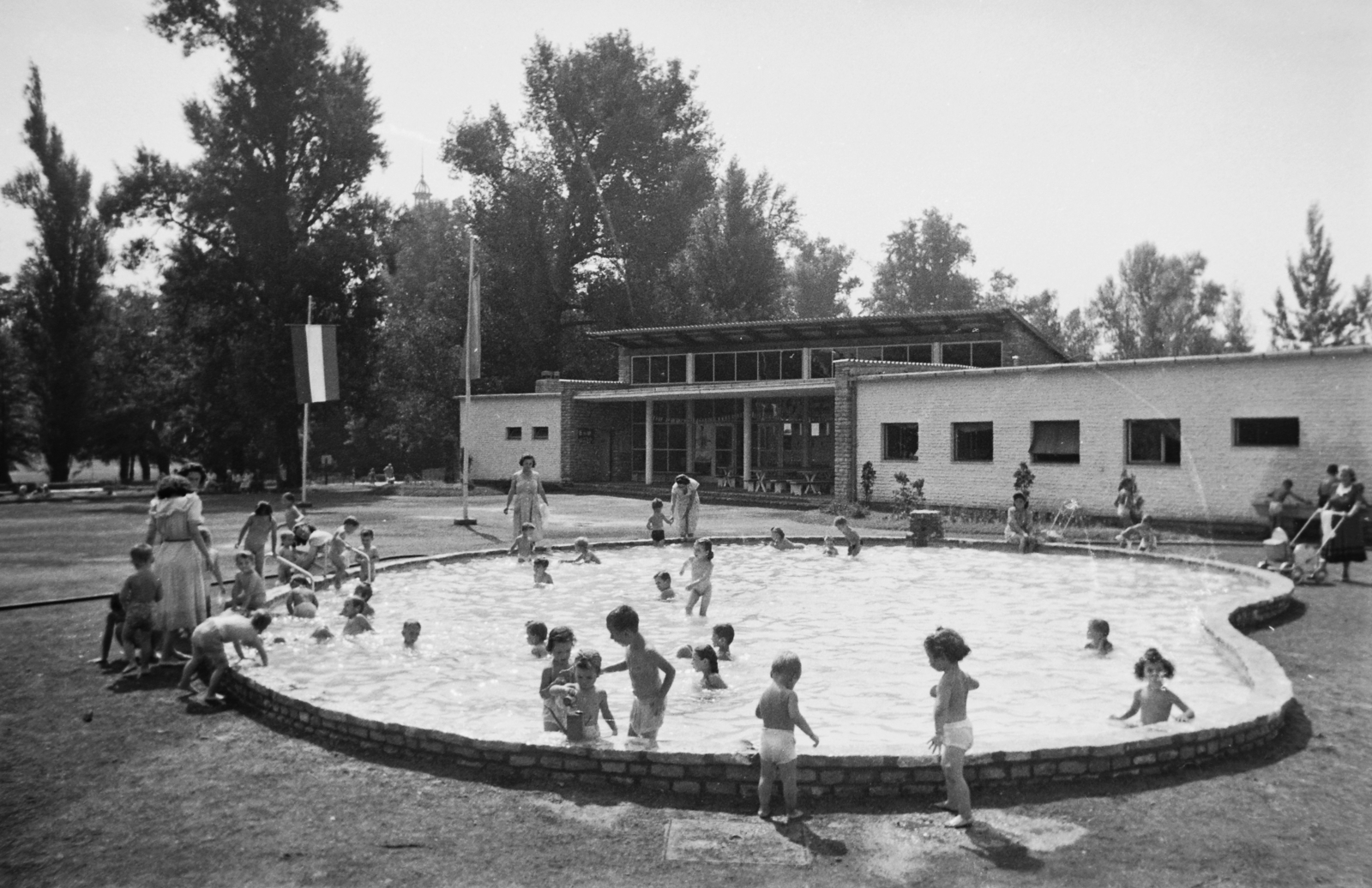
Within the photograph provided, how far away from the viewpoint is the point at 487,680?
1056 cm

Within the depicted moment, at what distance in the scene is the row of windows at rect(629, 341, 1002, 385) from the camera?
36.5 meters

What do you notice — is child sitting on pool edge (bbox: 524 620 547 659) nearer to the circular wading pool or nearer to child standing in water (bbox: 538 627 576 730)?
the circular wading pool

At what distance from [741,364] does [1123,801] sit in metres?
35.2

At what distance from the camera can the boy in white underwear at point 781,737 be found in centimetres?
611

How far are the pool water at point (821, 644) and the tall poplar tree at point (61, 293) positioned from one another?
57.2 ft

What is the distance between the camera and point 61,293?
31516 mm

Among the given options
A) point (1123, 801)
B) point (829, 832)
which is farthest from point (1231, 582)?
point (829, 832)

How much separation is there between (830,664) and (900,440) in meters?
19.1

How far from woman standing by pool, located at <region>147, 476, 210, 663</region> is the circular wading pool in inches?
42.7

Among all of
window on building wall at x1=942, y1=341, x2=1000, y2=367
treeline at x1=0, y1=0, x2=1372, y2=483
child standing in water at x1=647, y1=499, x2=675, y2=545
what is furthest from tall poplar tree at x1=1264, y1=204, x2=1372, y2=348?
child standing in water at x1=647, y1=499, x2=675, y2=545

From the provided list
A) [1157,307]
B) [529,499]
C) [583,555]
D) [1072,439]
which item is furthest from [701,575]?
[1157,307]

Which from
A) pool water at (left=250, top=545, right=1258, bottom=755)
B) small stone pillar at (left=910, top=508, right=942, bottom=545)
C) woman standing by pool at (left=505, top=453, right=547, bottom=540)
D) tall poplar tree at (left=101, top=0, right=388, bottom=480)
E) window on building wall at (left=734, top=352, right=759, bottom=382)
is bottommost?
pool water at (left=250, top=545, right=1258, bottom=755)

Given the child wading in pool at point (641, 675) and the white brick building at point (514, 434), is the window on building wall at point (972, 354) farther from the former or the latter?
the child wading in pool at point (641, 675)

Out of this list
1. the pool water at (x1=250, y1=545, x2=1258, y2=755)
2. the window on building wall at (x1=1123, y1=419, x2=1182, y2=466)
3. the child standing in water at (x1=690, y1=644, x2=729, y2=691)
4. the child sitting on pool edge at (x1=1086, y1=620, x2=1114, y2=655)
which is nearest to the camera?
the pool water at (x1=250, y1=545, x2=1258, y2=755)
